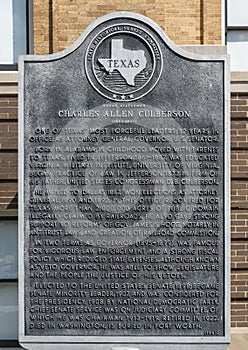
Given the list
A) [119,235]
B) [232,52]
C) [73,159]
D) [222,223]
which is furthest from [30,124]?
[232,52]

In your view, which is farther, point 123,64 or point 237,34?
point 237,34

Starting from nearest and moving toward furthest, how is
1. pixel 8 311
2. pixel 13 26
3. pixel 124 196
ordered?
pixel 124 196 < pixel 8 311 < pixel 13 26

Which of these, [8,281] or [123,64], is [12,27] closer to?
[123,64]

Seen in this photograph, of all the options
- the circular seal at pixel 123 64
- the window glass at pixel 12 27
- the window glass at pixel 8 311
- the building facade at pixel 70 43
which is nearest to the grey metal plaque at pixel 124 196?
the circular seal at pixel 123 64

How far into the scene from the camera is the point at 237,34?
37.3 feet

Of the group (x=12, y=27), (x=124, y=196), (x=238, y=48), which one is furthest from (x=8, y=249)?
(x=238, y=48)

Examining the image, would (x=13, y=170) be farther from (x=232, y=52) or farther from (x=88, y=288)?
(x=232, y=52)

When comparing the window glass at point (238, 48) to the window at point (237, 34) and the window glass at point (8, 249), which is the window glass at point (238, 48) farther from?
the window glass at point (8, 249)

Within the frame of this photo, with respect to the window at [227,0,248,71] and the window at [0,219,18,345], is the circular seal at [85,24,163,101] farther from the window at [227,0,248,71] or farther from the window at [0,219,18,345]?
the window at [0,219,18,345]

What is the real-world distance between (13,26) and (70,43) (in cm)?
91

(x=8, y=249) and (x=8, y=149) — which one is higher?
A: (x=8, y=149)

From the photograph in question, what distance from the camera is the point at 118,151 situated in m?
9.16

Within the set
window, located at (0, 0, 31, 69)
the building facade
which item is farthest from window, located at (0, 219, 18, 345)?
window, located at (0, 0, 31, 69)

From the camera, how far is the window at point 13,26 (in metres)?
11.3
